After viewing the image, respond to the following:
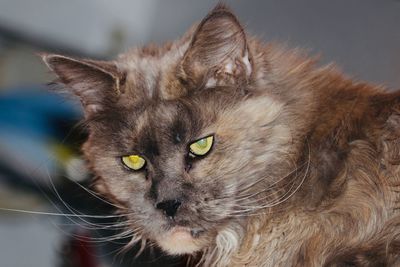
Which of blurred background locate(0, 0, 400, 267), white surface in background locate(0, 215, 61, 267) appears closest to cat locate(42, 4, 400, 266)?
blurred background locate(0, 0, 400, 267)

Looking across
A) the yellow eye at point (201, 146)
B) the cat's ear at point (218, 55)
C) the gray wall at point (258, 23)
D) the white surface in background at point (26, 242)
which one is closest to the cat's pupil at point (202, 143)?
the yellow eye at point (201, 146)

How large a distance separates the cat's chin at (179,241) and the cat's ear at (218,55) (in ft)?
1.21

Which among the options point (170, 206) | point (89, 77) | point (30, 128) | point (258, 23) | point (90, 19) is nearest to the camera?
point (170, 206)

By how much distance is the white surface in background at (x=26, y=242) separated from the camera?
319 centimetres

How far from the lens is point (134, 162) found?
5.22ft

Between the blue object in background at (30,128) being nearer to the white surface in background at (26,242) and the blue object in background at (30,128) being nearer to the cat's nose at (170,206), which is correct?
the white surface in background at (26,242)

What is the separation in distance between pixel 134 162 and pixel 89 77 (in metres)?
0.25

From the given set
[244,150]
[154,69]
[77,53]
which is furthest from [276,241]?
[77,53]

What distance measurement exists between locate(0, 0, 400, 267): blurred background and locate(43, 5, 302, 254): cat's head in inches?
14.7

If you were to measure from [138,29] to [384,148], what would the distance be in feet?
7.36

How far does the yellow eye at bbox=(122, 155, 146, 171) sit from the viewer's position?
5.16ft

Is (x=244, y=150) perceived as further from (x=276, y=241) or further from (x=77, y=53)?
(x=77, y=53)

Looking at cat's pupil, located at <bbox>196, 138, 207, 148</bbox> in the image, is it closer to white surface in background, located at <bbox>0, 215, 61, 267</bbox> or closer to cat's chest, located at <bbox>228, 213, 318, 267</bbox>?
cat's chest, located at <bbox>228, 213, 318, 267</bbox>

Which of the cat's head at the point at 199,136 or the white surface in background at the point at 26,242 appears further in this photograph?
the white surface in background at the point at 26,242
